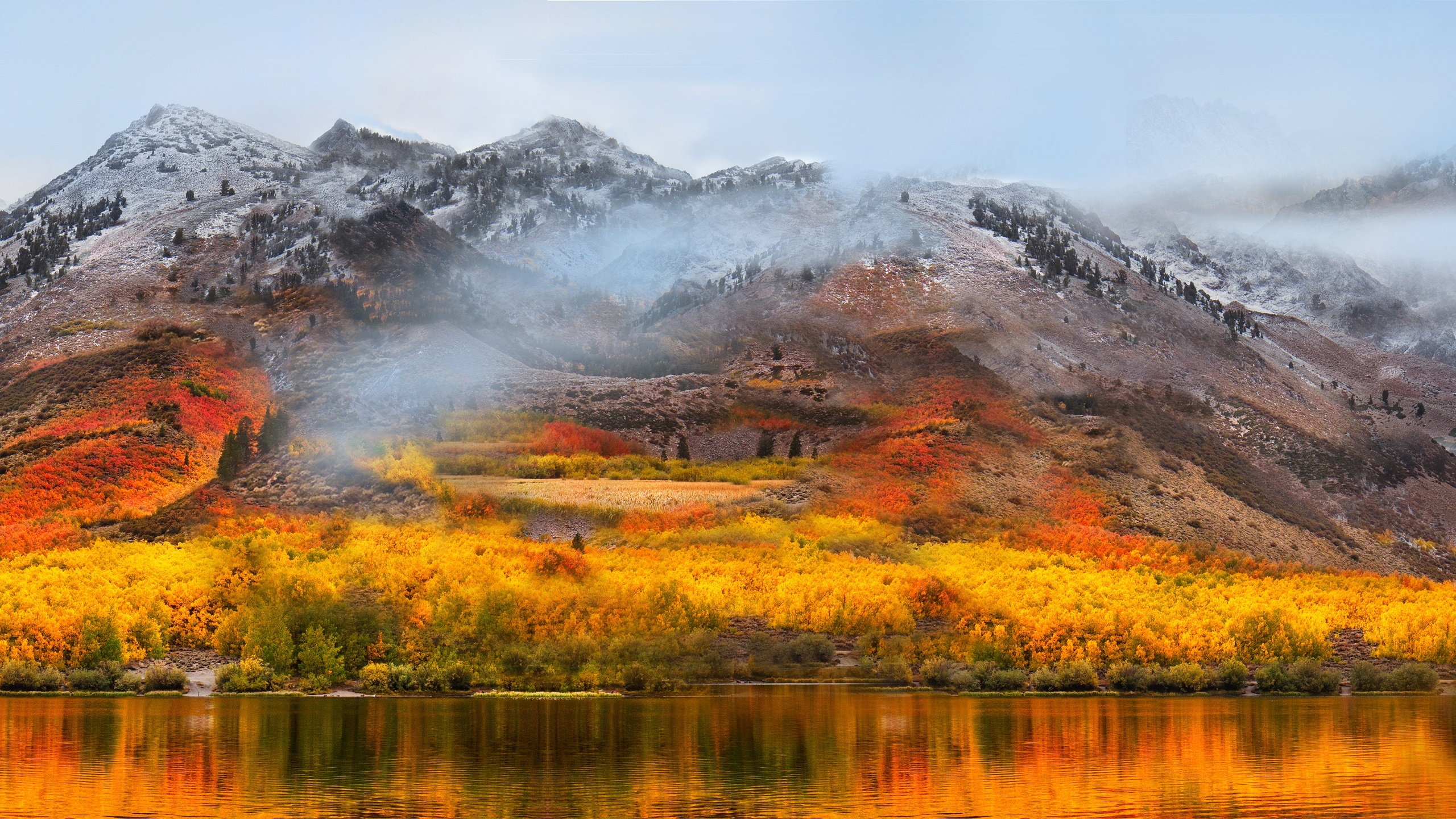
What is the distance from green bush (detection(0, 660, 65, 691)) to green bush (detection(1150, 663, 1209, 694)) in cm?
5516

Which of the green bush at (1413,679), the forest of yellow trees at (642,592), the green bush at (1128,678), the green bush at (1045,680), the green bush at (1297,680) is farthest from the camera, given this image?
the green bush at (1413,679)

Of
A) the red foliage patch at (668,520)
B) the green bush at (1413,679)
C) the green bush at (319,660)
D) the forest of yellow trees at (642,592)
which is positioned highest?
the red foliage patch at (668,520)

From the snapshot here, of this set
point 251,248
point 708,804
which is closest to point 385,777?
point 708,804

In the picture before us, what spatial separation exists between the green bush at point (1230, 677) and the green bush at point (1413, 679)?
9.21 metres

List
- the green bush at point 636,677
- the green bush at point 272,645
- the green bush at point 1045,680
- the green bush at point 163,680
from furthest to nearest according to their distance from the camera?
the green bush at point 1045,680 < the green bush at point 636,677 < the green bush at point 272,645 < the green bush at point 163,680

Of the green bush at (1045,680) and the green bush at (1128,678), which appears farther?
the green bush at (1128,678)

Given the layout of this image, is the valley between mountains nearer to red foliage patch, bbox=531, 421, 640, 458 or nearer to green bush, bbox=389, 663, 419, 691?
green bush, bbox=389, 663, 419, 691

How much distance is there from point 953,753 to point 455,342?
8424cm

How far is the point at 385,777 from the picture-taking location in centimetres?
3591

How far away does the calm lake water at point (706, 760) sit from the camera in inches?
1272

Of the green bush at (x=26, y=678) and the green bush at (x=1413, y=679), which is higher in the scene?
the green bush at (x=26, y=678)

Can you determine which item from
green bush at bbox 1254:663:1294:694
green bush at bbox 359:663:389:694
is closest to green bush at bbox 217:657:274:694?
green bush at bbox 359:663:389:694

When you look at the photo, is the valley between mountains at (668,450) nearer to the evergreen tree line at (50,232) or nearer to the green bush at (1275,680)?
the evergreen tree line at (50,232)


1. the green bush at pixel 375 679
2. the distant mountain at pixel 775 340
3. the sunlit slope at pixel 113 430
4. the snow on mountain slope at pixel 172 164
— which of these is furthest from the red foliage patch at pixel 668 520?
the snow on mountain slope at pixel 172 164
